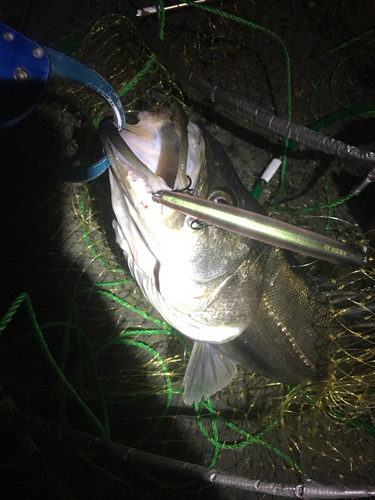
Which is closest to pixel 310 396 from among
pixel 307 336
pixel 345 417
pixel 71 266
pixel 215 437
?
pixel 345 417

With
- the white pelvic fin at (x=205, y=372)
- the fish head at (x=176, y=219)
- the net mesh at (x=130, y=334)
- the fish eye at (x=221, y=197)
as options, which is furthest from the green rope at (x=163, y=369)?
the fish eye at (x=221, y=197)

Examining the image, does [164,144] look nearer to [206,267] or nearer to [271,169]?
[206,267]

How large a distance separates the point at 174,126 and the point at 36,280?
1276 mm

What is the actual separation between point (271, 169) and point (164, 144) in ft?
3.73

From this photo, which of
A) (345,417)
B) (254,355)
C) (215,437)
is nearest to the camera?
(254,355)

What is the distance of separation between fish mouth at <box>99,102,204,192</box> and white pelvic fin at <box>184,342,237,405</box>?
0.89 meters

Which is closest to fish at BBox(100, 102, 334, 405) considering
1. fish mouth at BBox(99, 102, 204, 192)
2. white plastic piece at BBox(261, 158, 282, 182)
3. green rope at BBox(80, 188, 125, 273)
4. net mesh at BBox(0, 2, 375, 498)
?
fish mouth at BBox(99, 102, 204, 192)

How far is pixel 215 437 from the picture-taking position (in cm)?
182

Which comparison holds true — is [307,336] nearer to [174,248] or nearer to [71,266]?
[174,248]

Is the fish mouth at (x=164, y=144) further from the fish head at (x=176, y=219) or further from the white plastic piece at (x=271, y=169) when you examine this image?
the white plastic piece at (x=271, y=169)

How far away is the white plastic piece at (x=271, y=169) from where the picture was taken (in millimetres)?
2096

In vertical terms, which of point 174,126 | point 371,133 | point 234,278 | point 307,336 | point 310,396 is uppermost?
point 174,126

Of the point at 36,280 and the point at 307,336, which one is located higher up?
the point at 36,280

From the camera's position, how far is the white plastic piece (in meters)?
2.10
